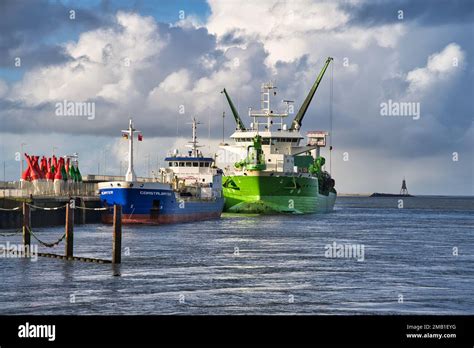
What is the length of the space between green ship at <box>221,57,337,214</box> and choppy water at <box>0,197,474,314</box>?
4431 centimetres

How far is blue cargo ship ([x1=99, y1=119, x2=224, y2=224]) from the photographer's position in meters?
73.3

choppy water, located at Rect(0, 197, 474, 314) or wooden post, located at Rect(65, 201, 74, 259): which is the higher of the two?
wooden post, located at Rect(65, 201, 74, 259)

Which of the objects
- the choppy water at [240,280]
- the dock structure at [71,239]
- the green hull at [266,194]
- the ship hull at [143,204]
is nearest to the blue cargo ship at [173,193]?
the ship hull at [143,204]

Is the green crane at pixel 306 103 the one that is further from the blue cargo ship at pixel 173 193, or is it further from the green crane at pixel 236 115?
the blue cargo ship at pixel 173 193

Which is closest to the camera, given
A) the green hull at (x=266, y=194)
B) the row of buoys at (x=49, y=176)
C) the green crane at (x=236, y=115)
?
the row of buoys at (x=49, y=176)

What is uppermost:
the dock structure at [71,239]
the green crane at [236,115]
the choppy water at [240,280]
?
the green crane at [236,115]

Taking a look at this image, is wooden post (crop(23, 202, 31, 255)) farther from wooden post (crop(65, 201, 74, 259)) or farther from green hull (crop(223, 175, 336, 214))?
green hull (crop(223, 175, 336, 214))

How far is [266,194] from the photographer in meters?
102

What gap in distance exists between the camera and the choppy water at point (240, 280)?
2825 cm

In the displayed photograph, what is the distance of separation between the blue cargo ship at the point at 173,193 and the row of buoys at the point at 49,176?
8.10 metres

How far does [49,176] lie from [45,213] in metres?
19.0

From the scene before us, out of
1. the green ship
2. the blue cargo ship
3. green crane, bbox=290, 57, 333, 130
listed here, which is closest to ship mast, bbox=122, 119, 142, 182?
the blue cargo ship
